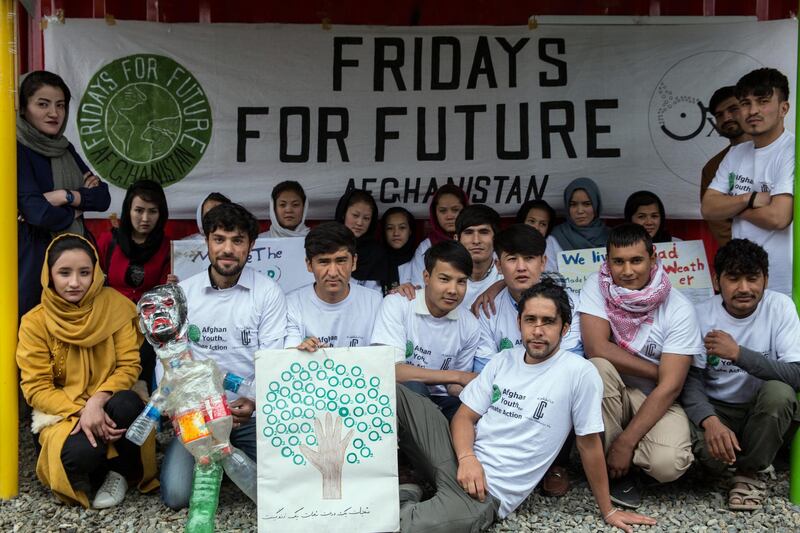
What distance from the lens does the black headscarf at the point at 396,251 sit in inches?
229

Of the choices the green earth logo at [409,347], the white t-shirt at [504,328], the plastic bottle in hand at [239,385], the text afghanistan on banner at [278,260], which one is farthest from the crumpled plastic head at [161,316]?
the text afghanistan on banner at [278,260]

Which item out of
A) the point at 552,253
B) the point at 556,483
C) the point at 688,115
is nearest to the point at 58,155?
the point at 552,253

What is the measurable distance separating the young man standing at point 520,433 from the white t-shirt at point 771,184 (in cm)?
147

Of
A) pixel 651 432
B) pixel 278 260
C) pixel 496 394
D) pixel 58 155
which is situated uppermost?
pixel 58 155

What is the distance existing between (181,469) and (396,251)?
2375mm

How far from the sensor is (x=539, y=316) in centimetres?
382

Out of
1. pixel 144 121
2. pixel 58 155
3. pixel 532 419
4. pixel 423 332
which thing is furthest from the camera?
pixel 144 121

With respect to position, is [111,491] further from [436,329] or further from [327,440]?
[436,329]

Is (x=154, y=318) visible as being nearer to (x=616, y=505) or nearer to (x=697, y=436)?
(x=616, y=505)

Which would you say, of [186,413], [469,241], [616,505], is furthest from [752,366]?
[186,413]

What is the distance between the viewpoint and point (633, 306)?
4.20 m

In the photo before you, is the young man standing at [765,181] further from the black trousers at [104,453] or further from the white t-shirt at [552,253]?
the black trousers at [104,453]

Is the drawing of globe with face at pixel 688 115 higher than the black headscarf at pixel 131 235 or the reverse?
higher

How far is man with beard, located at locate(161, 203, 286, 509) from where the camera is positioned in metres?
4.31
